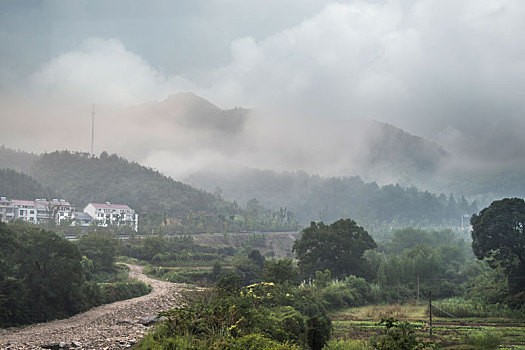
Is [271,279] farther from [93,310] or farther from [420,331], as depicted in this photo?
[93,310]

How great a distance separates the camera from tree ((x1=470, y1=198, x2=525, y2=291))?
24.5 meters

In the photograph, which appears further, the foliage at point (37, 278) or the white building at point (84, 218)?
the white building at point (84, 218)

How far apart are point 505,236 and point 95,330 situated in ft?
73.4

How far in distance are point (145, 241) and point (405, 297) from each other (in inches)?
1035

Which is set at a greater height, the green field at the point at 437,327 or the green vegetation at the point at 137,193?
the green vegetation at the point at 137,193

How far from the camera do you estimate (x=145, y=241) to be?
145 feet

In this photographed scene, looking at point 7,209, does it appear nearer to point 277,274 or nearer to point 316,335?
point 277,274

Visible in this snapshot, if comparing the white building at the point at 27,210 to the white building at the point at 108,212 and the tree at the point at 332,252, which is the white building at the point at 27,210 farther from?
the tree at the point at 332,252

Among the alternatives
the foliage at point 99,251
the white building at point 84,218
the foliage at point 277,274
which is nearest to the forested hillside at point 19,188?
the white building at point 84,218

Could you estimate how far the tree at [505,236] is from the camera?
963 inches

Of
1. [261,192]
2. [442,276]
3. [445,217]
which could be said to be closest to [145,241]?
[442,276]

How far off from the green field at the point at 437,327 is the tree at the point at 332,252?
7.99 m

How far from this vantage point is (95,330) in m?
18.4

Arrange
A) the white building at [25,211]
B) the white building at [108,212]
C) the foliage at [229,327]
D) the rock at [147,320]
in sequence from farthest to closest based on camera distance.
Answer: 1. the white building at [108,212]
2. the white building at [25,211]
3. the rock at [147,320]
4. the foliage at [229,327]
